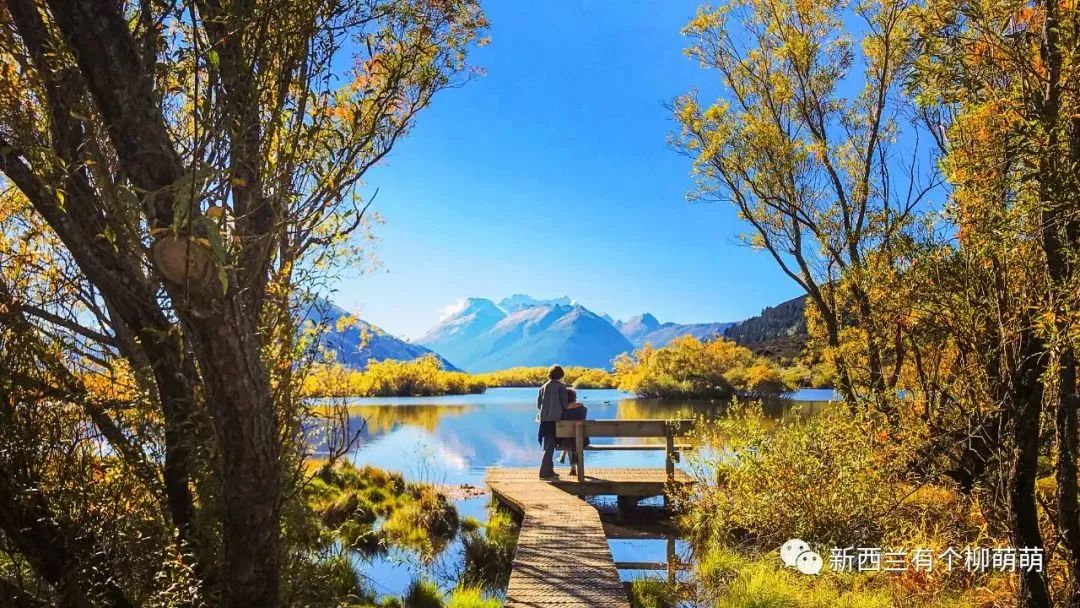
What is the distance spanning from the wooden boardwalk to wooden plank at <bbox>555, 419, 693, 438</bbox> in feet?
3.08

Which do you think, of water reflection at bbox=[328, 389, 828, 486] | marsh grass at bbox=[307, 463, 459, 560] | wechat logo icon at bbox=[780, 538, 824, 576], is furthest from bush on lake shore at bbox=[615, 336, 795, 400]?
wechat logo icon at bbox=[780, 538, 824, 576]

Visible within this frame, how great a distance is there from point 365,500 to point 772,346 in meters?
75.0

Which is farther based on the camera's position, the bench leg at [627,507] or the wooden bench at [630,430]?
the bench leg at [627,507]

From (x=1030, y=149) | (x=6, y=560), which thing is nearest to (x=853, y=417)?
(x=1030, y=149)

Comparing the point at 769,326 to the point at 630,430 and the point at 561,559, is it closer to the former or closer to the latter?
the point at 630,430

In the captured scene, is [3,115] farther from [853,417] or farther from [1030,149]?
[853,417]

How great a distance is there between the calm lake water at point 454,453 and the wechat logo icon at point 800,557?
1.94 meters

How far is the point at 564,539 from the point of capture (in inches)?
301

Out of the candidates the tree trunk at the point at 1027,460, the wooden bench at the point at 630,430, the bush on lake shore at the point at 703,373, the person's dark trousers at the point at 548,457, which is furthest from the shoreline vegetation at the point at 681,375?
the tree trunk at the point at 1027,460

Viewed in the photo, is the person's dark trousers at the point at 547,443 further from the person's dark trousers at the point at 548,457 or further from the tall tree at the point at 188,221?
the tall tree at the point at 188,221

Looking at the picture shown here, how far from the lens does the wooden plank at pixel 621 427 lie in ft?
34.1

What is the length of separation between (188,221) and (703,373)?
138 ft

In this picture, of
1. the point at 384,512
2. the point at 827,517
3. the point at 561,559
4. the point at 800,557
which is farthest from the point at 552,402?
the point at 800,557

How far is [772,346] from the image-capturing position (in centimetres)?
7900
